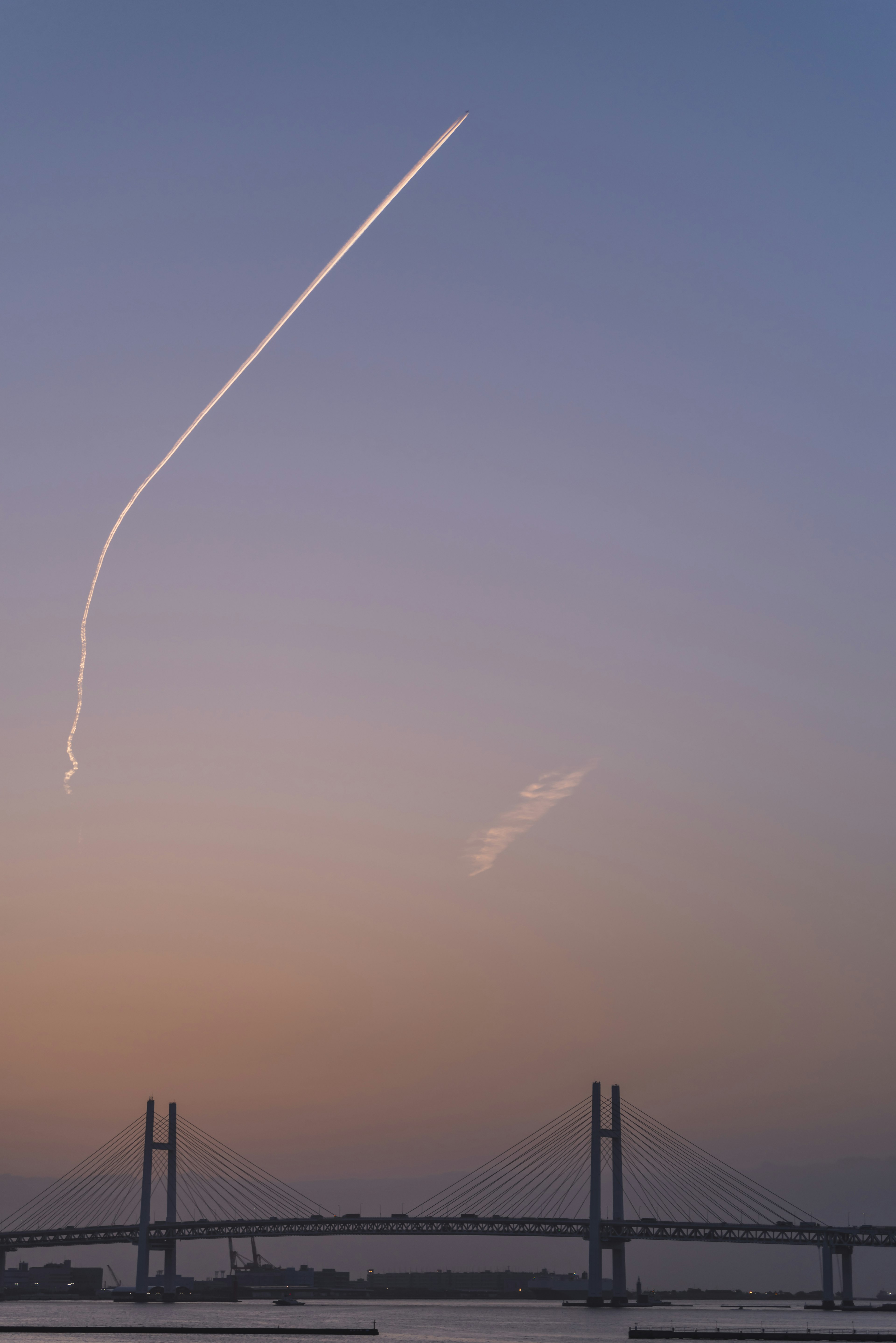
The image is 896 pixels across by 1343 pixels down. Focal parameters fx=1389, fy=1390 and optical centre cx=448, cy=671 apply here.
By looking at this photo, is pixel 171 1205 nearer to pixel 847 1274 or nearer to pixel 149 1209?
pixel 149 1209

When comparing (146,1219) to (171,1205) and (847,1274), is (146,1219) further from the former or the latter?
(847,1274)

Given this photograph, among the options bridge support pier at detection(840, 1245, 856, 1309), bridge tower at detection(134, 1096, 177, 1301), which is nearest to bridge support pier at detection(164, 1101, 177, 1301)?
bridge tower at detection(134, 1096, 177, 1301)

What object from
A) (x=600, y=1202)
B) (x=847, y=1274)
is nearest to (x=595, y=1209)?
(x=600, y=1202)

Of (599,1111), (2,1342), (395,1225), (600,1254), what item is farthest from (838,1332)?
(2,1342)

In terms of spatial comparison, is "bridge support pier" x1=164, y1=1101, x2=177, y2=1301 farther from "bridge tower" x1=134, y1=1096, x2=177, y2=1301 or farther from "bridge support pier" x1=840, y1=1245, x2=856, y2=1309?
"bridge support pier" x1=840, y1=1245, x2=856, y2=1309

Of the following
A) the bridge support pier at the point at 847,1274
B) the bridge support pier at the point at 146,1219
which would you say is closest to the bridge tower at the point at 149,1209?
the bridge support pier at the point at 146,1219

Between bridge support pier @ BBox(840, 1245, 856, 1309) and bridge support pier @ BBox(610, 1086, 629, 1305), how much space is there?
26.0 meters

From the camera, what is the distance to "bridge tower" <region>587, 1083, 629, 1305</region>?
14725 cm

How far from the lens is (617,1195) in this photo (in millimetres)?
152250

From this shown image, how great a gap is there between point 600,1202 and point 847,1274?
39.5 meters

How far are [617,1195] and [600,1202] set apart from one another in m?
5.21

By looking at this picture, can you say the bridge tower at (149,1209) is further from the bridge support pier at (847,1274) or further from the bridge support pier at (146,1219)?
the bridge support pier at (847,1274)

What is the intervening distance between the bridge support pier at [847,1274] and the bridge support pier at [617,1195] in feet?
85.2

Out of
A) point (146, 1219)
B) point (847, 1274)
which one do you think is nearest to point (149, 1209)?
point (146, 1219)
